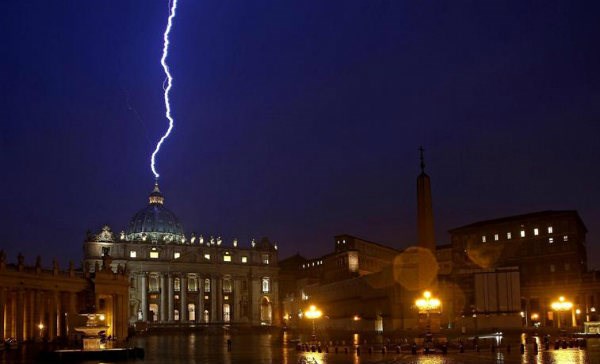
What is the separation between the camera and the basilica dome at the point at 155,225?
149125mm

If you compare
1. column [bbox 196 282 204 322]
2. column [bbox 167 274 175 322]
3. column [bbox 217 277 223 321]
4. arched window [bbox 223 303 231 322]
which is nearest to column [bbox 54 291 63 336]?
column [bbox 167 274 175 322]

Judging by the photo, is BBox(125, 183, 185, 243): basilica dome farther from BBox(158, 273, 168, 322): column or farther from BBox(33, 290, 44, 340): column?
BBox(33, 290, 44, 340): column

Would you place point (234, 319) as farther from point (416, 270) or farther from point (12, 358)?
point (12, 358)

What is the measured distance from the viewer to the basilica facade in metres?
132

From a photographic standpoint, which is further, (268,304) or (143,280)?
(268,304)

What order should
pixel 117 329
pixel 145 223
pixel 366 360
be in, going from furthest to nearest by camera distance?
pixel 145 223 < pixel 117 329 < pixel 366 360

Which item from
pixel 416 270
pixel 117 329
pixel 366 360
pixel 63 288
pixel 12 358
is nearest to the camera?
pixel 366 360

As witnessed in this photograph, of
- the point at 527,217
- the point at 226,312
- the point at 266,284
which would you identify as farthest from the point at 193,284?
the point at 527,217

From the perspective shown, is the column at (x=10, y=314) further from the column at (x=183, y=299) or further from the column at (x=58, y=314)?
the column at (x=183, y=299)

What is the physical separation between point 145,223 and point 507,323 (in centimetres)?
9739

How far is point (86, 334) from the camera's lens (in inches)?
Result: 1570

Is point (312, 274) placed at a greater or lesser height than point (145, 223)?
lesser

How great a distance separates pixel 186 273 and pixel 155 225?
17.5m

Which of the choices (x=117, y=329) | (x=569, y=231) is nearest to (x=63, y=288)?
(x=117, y=329)
